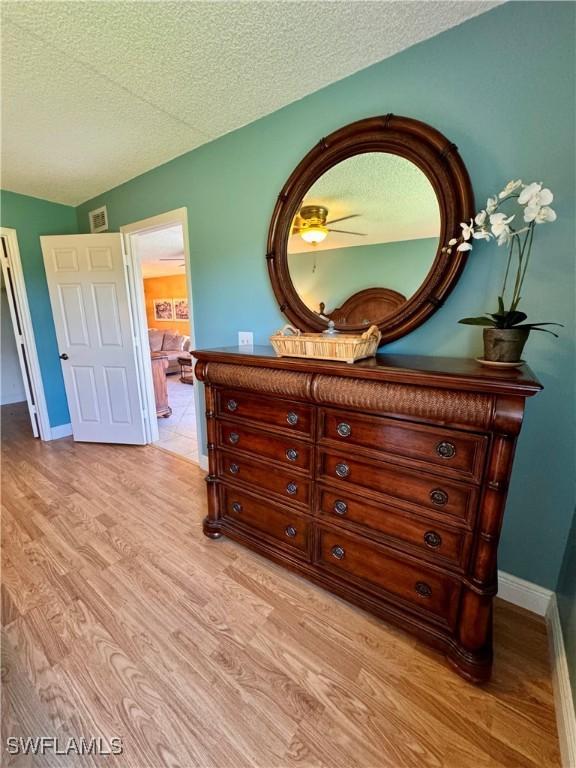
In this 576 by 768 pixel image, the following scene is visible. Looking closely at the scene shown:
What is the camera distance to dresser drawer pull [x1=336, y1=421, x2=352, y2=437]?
1.28 metres

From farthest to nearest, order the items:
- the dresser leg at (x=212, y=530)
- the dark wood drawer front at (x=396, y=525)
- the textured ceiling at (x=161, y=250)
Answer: the textured ceiling at (x=161, y=250) < the dresser leg at (x=212, y=530) < the dark wood drawer front at (x=396, y=525)

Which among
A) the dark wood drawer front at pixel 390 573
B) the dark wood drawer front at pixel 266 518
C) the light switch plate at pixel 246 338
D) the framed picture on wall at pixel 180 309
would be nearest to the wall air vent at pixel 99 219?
the light switch plate at pixel 246 338

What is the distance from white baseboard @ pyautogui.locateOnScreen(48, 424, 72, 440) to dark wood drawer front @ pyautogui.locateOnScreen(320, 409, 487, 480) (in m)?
3.49

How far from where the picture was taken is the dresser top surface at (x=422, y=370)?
0.93 metres

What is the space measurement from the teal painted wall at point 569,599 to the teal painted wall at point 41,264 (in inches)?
172

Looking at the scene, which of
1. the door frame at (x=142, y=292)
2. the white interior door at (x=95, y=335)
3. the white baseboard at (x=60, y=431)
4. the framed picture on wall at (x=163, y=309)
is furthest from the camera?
the framed picture on wall at (x=163, y=309)

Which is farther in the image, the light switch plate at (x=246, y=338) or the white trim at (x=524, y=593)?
the light switch plate at (x=246, y=338)

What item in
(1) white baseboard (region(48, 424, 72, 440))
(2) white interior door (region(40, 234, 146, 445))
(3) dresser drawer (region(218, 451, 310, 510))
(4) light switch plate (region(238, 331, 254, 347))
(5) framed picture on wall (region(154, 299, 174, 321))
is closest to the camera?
(3) dresser drawer (region(218, 451, 310, 510))

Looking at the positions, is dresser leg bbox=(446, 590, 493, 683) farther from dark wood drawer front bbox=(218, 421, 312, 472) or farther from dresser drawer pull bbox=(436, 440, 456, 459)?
dark wood drawer front bbox=(218, 421, 312, 472)

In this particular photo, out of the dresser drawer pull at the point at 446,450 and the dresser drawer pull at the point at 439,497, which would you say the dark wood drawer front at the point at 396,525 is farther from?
the dresser drawer pull at the point at 446,450

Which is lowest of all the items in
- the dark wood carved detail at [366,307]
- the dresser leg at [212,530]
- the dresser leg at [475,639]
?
the dresser leg at [212,530]

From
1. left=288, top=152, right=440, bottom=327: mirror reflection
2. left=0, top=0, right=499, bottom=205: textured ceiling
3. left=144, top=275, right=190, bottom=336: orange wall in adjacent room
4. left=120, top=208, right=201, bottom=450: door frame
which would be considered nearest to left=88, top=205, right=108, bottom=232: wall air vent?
left=120, top=208, right=201, bottom=450: door frame

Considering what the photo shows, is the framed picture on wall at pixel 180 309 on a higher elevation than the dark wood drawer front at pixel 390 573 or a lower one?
higher

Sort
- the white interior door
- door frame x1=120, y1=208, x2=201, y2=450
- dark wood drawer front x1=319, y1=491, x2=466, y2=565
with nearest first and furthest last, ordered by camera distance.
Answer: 1. dark wood drawer front x1=319, y1=491, x2=466, y2=565
2. door frame x1=120, y1=208, x2=201, y2=450
3. the white interior door
